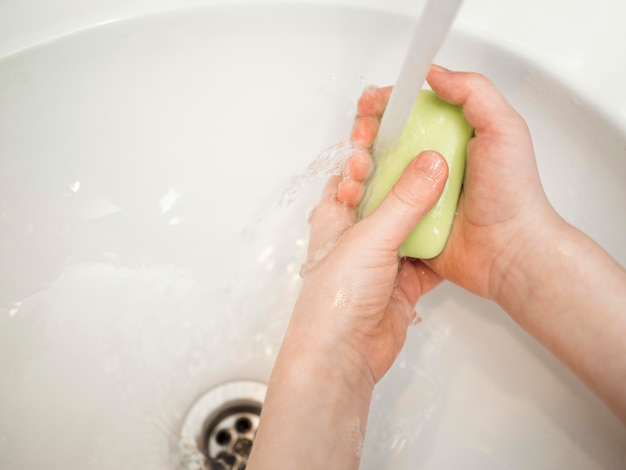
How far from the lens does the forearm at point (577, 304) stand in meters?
0.41

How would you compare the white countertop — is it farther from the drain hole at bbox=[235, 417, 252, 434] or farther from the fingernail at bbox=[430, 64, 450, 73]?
the drain hole at bbox=[235, 417, 252, 434]

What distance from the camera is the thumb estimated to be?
16.3 inches

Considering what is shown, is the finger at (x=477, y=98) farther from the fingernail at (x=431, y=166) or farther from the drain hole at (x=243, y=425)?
the drain hole at (x=243, y=425)

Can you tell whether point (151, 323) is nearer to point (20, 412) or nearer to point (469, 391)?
point (20, 412)

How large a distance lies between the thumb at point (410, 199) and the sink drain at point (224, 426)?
23 centimetres

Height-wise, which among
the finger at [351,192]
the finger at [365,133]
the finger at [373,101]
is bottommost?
the finger at [351,192]

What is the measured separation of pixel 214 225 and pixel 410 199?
0.76ft

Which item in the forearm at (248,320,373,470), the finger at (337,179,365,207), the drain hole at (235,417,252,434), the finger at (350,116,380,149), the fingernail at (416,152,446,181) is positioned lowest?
the drain hole at (235,417,252,434)

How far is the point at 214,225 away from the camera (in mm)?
563

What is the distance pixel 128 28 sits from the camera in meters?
0.44

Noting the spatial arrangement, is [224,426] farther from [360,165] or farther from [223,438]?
[360,165]

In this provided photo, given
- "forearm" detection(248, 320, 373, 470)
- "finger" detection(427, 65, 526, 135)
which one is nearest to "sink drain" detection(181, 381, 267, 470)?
"forearm" detection(248, 320, 373, 470)

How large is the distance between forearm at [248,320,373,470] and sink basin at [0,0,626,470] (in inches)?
3.8

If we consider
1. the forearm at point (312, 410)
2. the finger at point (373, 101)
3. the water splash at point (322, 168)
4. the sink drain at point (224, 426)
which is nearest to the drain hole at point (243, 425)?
the sink drain at point (224, 426)
